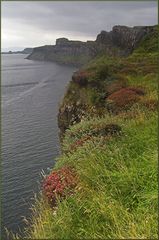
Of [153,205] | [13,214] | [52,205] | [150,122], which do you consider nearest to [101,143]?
[150,122]

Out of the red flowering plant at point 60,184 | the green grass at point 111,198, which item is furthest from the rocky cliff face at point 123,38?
the red flowering plant at point 60,184

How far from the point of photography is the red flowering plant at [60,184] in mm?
10445

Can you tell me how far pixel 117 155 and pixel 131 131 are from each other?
2.17m

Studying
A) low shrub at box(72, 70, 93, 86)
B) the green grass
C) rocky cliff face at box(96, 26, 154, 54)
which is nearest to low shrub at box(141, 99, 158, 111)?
the green grass

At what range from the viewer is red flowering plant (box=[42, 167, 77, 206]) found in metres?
10.4

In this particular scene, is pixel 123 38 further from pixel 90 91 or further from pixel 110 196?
pixel 110 196

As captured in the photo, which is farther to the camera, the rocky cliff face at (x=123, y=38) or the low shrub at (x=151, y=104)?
the rocky cliff face at (x=123, y=38)

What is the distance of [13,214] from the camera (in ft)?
114

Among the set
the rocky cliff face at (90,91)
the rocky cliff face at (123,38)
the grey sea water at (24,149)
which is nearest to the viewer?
the rocky cliff face at (90,91)

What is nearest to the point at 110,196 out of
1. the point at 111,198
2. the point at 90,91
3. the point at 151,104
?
the point at 111,198

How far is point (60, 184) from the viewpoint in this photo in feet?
35.9

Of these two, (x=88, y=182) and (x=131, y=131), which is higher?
(x=131, y=131)

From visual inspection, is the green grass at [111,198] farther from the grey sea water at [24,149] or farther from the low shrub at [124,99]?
the low shrub at [124,99]

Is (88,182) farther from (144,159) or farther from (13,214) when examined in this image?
(13,214)
